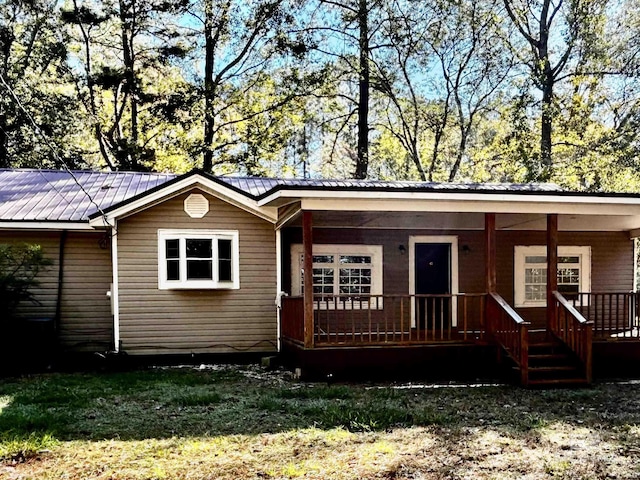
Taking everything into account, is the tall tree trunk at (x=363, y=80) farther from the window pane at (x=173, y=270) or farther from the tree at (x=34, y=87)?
the window pane at (x=173, y=270)

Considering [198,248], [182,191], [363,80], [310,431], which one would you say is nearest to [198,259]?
[198,248]

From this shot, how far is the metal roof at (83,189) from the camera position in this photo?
974cm

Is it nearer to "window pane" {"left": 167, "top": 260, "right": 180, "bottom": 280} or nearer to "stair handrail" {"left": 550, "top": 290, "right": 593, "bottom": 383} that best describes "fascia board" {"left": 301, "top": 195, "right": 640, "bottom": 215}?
"stair handrail" {"left": 550, "top": 290, "right": 593, "bottom": 383}

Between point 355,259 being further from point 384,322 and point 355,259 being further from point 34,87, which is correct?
point 34,87

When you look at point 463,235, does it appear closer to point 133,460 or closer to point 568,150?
point 133,460

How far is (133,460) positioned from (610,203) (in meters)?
7.47

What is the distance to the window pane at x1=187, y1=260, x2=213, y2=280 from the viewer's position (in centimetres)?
992

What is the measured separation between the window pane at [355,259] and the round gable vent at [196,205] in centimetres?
272

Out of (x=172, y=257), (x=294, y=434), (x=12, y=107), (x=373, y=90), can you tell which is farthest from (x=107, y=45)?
(x=294, y=434)

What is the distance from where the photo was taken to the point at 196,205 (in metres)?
9.91

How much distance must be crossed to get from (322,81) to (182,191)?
1453 centimetres

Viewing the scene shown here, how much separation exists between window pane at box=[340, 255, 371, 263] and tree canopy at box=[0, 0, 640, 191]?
1170 cm

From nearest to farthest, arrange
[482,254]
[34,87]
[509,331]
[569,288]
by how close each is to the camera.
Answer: [509,331] < [482,254] < [569,288] < [34,87]

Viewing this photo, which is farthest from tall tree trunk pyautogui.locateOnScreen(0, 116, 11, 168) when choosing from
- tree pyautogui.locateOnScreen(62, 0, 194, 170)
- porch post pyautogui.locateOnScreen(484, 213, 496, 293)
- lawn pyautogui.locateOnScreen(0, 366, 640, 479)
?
porch post pyautogui.locateOnScreen(484, 213, 496, 293)
